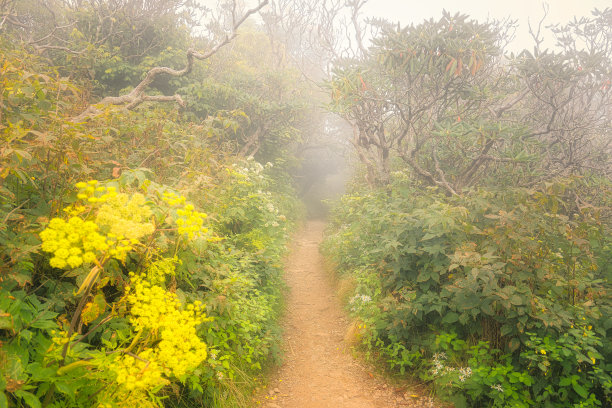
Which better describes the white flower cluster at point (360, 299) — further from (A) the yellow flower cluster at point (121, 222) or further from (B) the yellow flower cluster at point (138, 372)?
(A) the yellow flower cluster at point (121, 222)

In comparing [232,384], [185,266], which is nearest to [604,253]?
[232,384]

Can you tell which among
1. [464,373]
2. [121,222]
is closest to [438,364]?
[464,373]

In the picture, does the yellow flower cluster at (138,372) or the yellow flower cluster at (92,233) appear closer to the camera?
the yellow flower cluster at (92,233)

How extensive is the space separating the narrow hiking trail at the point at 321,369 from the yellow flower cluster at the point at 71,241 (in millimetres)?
3177

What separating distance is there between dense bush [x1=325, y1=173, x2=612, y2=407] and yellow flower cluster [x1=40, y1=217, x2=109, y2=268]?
3426 millimetres

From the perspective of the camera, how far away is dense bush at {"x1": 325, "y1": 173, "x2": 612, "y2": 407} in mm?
3398

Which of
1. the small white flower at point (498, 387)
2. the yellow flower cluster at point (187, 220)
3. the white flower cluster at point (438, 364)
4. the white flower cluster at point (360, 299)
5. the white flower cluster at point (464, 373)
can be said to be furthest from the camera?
the white flower cluster at point (360, 299)

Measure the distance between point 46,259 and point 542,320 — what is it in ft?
15.6

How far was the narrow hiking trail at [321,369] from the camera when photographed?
4242mm

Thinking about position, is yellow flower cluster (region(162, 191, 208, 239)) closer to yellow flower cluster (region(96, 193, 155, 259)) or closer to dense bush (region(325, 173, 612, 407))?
yellow flower cluster (region(96, 193, 155, 259))

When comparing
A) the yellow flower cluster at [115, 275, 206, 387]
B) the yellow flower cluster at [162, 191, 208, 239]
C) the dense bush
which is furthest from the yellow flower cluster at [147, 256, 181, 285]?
the dense bush

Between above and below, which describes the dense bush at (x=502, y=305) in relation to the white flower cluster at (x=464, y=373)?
above

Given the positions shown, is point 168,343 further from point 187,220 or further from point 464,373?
point 464,373

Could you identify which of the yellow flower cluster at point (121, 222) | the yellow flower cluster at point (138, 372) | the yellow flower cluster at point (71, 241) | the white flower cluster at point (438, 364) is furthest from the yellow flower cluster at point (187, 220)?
the white flower cluster at point (438, 364)
